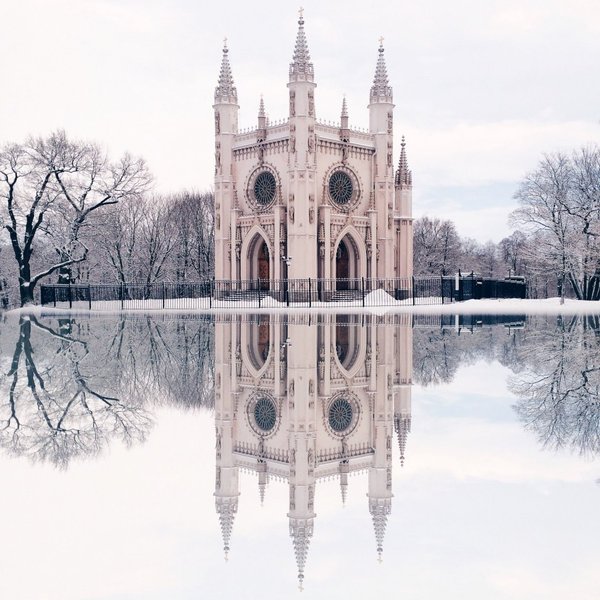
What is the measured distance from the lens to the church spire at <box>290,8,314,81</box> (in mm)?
46562

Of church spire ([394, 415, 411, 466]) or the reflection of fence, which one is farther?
the reflection of fence

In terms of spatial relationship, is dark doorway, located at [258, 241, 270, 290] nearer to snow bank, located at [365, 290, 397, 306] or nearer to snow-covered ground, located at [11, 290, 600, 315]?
snow-covered ground, located at [11, 290, 600, 315]

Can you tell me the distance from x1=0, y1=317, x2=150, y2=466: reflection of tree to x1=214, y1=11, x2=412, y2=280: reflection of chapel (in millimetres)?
35562

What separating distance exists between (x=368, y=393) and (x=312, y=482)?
363cm

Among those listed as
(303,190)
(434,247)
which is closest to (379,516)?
(303,190)

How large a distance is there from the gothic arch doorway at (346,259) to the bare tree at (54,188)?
13.2 m

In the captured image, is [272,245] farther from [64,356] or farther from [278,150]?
[64,356]

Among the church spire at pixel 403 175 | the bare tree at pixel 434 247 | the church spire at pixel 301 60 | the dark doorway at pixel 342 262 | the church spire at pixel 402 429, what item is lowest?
the church spire at pixel 402 429

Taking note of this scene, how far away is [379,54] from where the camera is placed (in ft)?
170

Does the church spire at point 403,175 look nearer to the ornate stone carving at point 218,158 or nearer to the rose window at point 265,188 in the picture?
the rose window at point 265,188

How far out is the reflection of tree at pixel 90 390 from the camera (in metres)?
6.29

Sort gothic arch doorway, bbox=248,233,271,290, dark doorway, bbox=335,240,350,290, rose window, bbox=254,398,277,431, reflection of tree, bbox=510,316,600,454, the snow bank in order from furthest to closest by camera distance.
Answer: dark doorway, bbox=335,240,350,290 → gothic arch doorway, bbox=248,233,271,290 → the snow bank → rose window, bbox=254,398,277,431 → reflection of tree, bbox=510,316,600,454

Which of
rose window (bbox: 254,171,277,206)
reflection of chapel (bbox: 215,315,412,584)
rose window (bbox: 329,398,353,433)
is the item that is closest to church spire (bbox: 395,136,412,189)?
rose window (bbox: 254,171,277,206)

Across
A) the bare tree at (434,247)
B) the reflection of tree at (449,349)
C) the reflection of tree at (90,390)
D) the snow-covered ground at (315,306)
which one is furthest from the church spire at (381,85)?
the reflection of tree at (90,390)
